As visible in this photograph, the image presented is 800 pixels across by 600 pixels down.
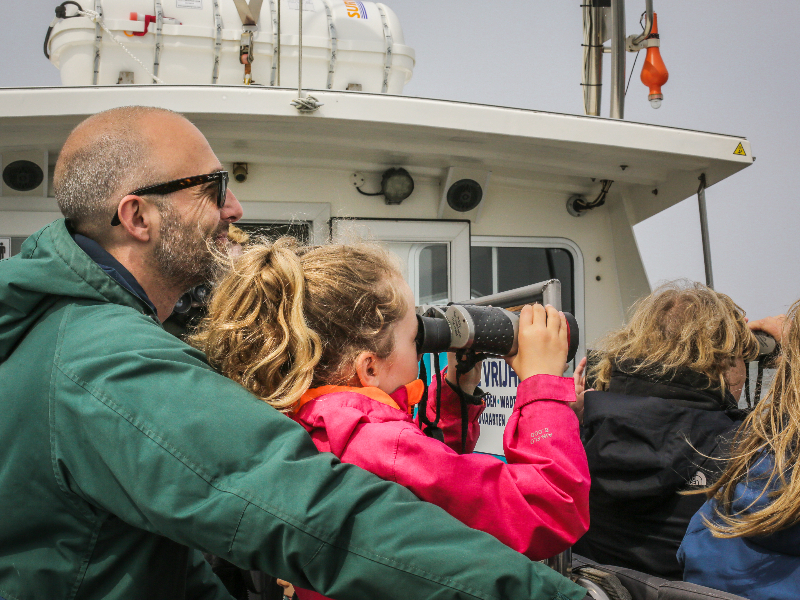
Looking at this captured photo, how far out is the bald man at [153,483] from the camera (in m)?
0.84

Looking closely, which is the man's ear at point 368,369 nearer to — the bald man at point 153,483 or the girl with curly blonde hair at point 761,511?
the bald man at point 153,483

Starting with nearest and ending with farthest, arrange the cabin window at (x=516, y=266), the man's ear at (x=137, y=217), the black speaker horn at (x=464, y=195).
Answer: the man's ear at (x=137, y=217), the black speaker horn at (x=464, y=195), the cabin window at (x=516, y=266)

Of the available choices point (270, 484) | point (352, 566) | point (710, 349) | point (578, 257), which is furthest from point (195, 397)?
point (578, 257)

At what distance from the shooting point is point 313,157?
3.68 m

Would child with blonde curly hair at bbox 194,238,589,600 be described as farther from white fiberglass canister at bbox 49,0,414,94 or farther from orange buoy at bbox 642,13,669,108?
orange buoy at bbox 642,13,669,108

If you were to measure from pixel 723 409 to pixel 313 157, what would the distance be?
7.65ft

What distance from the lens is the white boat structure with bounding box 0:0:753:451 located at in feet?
10.4

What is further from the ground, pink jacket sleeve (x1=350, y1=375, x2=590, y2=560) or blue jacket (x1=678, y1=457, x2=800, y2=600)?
pink jacket sleeve (x1=350, y1=375, x2=590, y2=560)

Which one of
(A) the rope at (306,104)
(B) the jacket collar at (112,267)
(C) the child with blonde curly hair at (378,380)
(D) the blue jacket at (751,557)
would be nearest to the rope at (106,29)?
(A) the rope at (306,104)

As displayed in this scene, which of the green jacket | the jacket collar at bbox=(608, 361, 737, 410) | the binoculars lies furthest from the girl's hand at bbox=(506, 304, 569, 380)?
the binoculars

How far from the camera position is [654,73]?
4.03 metres

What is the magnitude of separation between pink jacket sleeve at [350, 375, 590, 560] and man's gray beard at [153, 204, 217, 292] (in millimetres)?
563

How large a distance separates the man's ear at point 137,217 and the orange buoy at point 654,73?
11.2 feet

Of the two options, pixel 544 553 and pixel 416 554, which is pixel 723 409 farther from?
pixel 416 554
